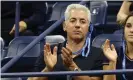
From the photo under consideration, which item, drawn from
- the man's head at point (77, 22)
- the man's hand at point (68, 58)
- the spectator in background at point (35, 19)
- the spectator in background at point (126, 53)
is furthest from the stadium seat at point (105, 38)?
the spectator in background at point (35, 19)

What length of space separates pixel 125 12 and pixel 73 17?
0.69 m

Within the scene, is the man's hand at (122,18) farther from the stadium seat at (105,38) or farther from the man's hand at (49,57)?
the man's hand at (49,57)

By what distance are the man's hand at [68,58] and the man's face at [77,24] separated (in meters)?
0.26

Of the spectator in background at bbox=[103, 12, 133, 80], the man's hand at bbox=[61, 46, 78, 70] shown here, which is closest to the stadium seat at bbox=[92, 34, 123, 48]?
the spectator in background at bbox=[103, 12, 133, 80]

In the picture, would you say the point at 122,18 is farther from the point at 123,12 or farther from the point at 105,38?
the point at 105,38

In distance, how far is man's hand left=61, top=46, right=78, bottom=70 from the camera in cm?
349

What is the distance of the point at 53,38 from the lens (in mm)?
4691

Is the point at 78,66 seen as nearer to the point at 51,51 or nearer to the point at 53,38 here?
the point at 51,51

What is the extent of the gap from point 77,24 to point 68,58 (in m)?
0.39

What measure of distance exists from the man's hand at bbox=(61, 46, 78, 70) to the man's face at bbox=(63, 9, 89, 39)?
0.85ft

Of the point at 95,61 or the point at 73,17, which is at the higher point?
the point at 73,17

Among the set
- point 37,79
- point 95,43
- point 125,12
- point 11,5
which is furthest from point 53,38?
point 11,5

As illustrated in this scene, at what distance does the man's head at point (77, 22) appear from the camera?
12.5 feet

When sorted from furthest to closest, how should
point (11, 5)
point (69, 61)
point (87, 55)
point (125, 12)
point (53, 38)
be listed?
point (11, 5) < point (53, 38) < point (125, 12) < point (87, 55) < point (69, 61)
